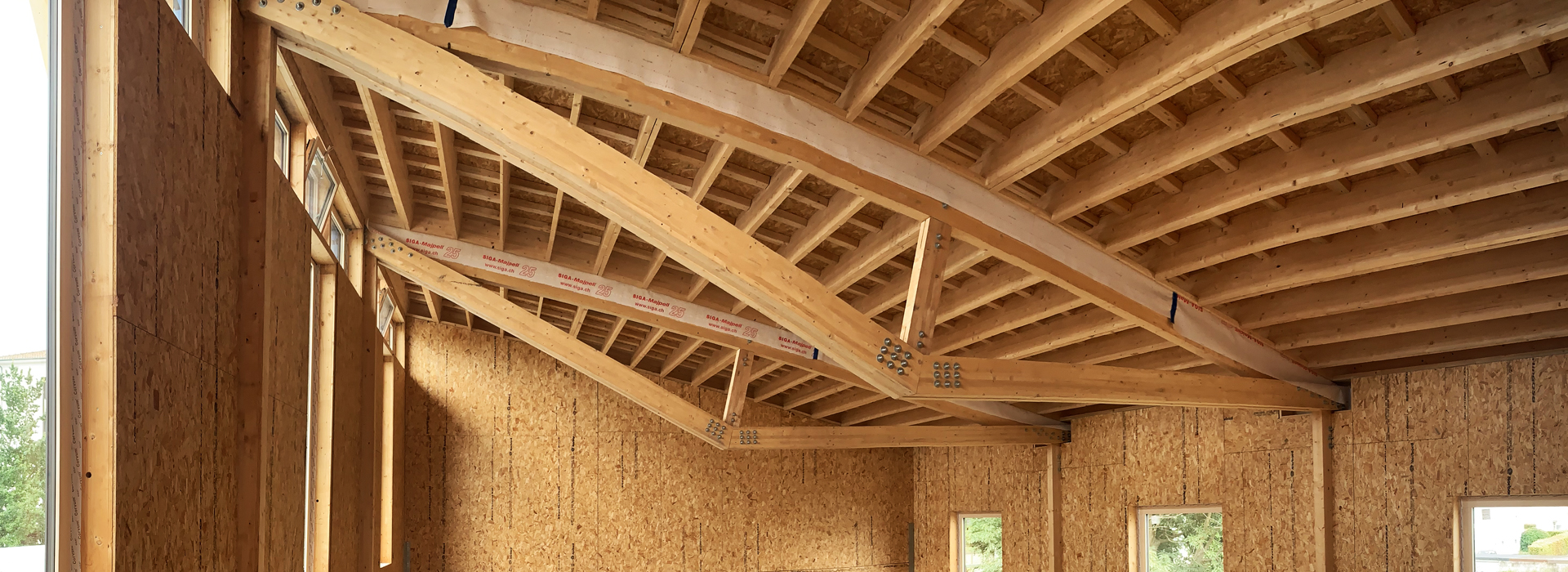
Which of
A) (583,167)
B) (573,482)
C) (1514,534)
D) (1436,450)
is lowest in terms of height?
(573,482)

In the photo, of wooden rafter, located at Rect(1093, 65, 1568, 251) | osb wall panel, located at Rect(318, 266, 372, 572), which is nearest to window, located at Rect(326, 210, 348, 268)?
osb wall panel, located at Rect(318, 266, 372, 572)

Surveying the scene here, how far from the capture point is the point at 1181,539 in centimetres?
1166

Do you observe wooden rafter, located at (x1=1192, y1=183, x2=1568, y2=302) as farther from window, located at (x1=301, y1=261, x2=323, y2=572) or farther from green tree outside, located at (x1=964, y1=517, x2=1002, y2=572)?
green tree outside, located at (x1=964, y1=517, x2=1002, y2=572)

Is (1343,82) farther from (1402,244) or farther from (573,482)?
(573,482)

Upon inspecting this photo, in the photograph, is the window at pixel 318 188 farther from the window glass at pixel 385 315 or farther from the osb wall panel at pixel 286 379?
the window glass at pixel 385 315

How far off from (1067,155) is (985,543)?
1002 centimetres

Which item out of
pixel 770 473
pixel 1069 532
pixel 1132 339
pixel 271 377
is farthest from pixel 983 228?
pixel 770 473

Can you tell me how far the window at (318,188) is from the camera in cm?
809

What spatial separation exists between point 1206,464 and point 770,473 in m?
7.54

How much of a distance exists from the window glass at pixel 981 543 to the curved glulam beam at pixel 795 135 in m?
8.06

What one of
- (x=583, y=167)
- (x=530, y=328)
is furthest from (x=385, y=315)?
(x=583, y=167)

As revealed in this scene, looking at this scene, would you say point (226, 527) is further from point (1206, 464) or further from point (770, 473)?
point (770, 473)

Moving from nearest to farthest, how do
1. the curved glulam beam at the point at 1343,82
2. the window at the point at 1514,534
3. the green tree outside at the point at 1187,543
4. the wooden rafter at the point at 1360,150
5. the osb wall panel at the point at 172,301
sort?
the osb wall panel at the point at 172,301 → the curved glulam beam at the point at 1343,82 → the wooden rafter at the point at 1360,150 → the window at the point at 1514,534 → the green tree outside at the point at 1187,543

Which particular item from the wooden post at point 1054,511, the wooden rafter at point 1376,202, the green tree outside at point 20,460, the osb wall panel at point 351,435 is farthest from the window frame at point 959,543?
the green tree outside at point 20,460
